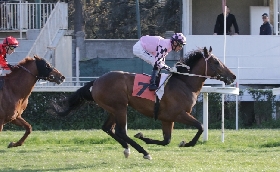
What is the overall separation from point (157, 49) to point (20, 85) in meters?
2.61

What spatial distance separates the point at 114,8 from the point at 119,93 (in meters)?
26.2

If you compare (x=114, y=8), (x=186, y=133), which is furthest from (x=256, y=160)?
(x=114, y=8)

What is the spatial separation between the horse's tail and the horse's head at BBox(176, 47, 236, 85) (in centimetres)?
158

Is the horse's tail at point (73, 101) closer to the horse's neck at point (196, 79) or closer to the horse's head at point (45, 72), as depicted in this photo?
the horse's head at point (45, 72)

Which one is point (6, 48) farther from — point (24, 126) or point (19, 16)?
point (19, 16)

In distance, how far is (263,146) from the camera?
48.1ft

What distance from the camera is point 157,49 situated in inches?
474

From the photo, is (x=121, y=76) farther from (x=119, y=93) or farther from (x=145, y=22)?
(x=145, y=22)

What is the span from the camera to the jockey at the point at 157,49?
38.9 feet

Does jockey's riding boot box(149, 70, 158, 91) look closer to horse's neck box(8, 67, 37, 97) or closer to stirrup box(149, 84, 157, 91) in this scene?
stirrup box(149, 84, 157, 91)

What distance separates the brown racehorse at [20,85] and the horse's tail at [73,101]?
71 centimetres

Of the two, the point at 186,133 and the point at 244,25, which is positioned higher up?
the point at 244,25

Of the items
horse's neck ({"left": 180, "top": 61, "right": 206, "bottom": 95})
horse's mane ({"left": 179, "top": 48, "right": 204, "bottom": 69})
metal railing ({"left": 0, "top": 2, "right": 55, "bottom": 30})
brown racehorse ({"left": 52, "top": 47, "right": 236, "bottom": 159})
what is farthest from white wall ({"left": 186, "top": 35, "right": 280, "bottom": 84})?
brown racehorse ({"left": 52, "top": 47, "right": 236, "bottom": 159})

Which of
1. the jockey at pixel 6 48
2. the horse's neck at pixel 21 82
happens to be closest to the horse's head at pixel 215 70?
the horse's neck at pixel 21 82
